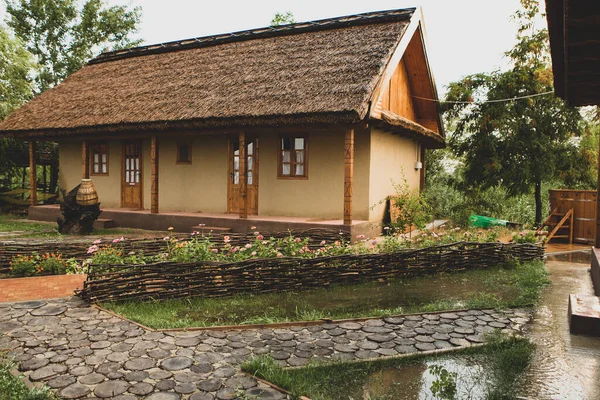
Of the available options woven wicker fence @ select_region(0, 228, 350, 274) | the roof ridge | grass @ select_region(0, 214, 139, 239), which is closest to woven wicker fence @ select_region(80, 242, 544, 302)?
woven wicker fence @ select_region(0, 228, 350, 274)

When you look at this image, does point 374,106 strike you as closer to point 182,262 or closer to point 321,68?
point 321,68

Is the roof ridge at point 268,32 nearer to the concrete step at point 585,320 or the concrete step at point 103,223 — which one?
the concrete step at point 103,223

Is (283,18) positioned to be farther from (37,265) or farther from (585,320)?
(585,320)

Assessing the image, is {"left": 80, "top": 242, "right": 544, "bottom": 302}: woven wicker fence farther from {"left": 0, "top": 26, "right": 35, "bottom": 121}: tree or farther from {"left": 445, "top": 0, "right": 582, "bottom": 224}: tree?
{"left": 0, "top": 26, "right": 35, "bottom": 121}: tree

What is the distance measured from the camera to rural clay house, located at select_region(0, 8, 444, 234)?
10141 mm

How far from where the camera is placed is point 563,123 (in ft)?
43.0

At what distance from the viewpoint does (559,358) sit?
3.88 m

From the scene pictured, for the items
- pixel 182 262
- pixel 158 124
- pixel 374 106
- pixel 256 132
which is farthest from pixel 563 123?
pixel 182 262

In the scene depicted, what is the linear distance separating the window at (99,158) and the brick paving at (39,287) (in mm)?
8881

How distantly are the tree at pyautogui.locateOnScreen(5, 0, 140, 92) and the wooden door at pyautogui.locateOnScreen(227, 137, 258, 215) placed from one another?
1713 cm

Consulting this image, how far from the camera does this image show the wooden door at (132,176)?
1406 centimetres

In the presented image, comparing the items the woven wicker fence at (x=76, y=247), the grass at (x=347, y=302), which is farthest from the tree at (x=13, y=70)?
the grass at (x=347, y=302)

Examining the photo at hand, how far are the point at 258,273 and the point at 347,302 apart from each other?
120cm

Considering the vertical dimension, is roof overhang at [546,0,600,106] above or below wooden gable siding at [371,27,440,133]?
below
